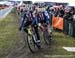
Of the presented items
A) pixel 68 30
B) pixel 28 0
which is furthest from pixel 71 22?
pixel 28 0

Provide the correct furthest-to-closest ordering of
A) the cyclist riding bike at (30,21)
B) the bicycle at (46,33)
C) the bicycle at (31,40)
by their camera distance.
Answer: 1. the bicycle at (46,33)
2. the cyclist riding bike at (30,21)
3. the bicycle at (31,40)

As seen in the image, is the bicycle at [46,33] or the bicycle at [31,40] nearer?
the bicycle at [31,40]

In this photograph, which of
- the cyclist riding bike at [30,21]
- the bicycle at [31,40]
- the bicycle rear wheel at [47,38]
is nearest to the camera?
the bicycle at [31,40]

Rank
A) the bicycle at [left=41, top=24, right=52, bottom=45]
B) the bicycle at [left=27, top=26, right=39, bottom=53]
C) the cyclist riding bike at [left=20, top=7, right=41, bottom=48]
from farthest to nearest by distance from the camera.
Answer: the bicycle at [left=41, top=24, right=52, bottom=45], the cyclist riding bike at [left=20, top=7, right=41, bottom=48], the bicycle at [left=27, top=26, right=39, bottom=53]

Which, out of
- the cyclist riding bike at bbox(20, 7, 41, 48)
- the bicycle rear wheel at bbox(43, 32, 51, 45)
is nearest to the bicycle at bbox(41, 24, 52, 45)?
the bicycle rear wheel at bbox(43, 32, 51, 45)

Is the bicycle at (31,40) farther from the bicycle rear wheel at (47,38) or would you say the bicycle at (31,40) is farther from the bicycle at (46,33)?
the bicycle rear wheel at (47,38)

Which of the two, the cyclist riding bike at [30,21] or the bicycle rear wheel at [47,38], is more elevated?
the cyclist riding bike at [30,21]

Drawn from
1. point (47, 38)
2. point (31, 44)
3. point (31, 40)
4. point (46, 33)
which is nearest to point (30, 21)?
point (31, 40)

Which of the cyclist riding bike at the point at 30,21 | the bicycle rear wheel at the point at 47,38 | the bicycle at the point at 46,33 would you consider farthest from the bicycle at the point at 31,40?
the bicycle rear wheel at the point at 47,38

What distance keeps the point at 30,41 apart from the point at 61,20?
34.4ft

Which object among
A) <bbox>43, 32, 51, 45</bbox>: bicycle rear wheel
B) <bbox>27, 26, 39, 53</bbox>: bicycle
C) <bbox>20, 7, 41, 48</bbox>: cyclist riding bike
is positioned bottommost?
<bbox>43, 32, 51, 45</bbox>: bicycle rear wheel

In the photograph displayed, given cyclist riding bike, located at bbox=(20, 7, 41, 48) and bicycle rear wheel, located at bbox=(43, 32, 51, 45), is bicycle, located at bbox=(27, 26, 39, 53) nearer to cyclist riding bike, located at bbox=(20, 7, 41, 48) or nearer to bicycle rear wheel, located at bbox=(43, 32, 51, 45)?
cyclist riding bike, located at bbox=(20, 7, 41, 48)

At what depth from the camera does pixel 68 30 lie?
825 inches

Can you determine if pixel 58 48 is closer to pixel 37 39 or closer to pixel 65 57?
pixel 37 39
